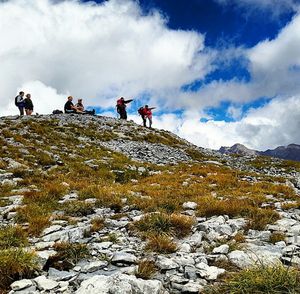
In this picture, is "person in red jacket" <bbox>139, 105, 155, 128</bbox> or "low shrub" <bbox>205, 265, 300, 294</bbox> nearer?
"low shrub" <bbox>205, 265, 300, 294</bbox>

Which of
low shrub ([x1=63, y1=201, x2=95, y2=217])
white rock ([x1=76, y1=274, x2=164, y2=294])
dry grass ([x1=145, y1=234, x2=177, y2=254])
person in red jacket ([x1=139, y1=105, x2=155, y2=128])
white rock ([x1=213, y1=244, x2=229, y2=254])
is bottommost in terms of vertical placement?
white rock ([x1=76, y1=274, x2=164, y2=294])

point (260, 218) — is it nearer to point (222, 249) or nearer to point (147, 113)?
point (222, 249)

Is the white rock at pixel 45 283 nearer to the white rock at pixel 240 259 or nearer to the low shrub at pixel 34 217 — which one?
the low shrub at pixel 34 217

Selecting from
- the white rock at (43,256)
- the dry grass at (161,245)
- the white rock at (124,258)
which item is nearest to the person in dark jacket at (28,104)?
the white rock at (43,256)

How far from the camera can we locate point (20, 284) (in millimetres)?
6836

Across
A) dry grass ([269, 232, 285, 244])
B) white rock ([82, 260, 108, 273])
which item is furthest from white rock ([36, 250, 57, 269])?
dry grass ([269, 232, 285, 244])

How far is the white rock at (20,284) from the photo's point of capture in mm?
6757

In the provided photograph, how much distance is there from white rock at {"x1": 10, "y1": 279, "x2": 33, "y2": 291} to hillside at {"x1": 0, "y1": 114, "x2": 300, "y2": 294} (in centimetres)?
2

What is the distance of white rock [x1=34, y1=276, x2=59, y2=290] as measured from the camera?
266 inches

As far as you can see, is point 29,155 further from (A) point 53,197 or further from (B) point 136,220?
(B) point 136,220

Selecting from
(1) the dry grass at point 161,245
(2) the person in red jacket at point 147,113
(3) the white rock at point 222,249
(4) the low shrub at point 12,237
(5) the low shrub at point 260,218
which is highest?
(2) the person in red jacket at point 147,113

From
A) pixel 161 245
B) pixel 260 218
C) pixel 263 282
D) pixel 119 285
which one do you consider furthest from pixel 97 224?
pixel 263 282

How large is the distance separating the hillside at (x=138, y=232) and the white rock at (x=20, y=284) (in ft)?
0.06

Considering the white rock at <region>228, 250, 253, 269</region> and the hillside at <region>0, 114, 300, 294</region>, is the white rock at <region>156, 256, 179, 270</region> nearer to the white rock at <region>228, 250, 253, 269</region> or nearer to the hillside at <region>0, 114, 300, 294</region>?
the hillside at <region>0, 114, 300, 294</region>
